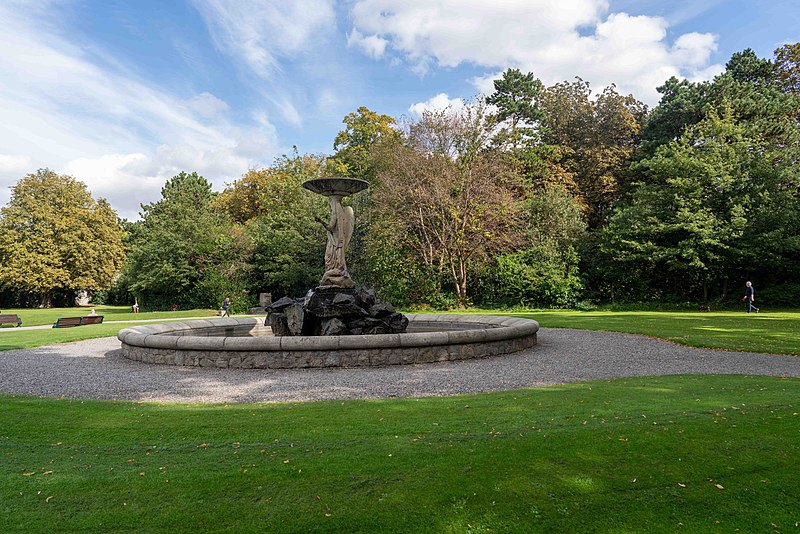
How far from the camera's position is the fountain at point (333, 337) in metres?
10.1

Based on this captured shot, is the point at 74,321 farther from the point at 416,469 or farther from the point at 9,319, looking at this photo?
the point at 416,469

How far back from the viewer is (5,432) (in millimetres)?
5219

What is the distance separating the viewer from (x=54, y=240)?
47531 millimetres

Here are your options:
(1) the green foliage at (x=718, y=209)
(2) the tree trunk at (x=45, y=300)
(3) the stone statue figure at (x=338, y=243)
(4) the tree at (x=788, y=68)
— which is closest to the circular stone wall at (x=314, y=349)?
(3) the stone statue figure at (x=338, y=243)

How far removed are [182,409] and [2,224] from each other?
5263 centimetres

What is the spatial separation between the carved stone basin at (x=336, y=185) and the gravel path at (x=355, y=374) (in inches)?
229

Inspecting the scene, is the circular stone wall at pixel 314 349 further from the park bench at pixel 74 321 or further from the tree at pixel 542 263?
the tree at pixel 542 263

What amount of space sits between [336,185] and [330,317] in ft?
12.6

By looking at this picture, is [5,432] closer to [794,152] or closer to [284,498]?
[284,498]

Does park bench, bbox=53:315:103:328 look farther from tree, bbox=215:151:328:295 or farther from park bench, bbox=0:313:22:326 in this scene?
tree, bbox=215:151:328:295

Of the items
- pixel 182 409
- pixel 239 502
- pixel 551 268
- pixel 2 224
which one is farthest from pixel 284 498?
pixel 2 224

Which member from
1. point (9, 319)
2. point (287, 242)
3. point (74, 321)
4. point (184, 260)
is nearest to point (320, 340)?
point (74, 321)

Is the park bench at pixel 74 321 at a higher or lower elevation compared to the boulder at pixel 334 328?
lower

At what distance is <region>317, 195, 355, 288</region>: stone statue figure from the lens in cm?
1362
